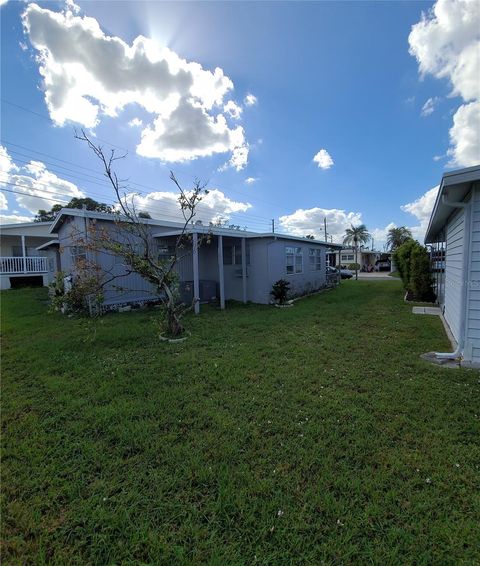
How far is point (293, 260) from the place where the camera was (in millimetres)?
12898

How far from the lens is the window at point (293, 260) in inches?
488

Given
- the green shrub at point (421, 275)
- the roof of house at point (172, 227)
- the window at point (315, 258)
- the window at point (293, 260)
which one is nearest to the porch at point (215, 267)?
the roof of house at point (172, 227)

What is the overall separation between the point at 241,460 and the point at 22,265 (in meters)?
19.3

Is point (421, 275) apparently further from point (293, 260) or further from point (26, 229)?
point (26, 229)

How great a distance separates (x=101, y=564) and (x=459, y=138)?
1297 centimetres

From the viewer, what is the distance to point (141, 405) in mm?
3268

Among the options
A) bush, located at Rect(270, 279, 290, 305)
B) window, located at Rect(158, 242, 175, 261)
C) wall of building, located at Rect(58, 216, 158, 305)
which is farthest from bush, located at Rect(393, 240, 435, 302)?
wall of building, located at Rect(58, 216, 158, 305)

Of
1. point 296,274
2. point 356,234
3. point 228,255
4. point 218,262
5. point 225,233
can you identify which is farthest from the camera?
point 356,234

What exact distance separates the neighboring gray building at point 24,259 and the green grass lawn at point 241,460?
14.2 m

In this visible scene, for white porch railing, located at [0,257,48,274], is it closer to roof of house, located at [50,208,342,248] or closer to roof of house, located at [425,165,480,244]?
roof of house, located at [50,208,342,248]

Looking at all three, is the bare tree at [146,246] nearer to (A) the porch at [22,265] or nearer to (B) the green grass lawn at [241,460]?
(B) the green grass lawn at [241,460]

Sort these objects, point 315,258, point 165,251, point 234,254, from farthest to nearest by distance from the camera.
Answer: point 315,258, point 234,254, point 165,251

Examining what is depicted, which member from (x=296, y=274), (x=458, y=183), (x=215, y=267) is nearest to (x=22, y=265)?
(x=215, y=267)

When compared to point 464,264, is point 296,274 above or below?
below
